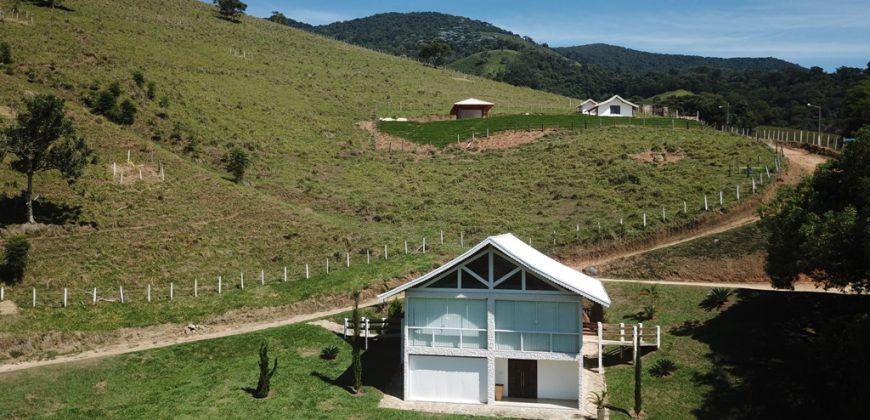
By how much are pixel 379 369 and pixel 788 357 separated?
1789 centimetres

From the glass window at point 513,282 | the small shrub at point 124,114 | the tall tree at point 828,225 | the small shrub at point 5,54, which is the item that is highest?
the small shrub at point 5,54

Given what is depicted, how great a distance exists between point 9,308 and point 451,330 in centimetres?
2214

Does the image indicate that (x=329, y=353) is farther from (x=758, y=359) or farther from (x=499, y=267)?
(x=758, y=359)

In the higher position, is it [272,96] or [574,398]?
[272,96]

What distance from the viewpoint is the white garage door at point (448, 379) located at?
2747 centimetres

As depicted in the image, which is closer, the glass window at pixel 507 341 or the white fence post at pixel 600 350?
the glass window at pixel 507 341

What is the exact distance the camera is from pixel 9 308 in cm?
3225

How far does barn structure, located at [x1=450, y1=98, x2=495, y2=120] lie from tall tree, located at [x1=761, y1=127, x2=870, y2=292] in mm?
62362

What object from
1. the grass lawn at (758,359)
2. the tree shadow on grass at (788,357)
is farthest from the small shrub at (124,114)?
the tree shadow on grass at (788,357)

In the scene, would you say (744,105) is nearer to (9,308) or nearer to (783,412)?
(783,412)

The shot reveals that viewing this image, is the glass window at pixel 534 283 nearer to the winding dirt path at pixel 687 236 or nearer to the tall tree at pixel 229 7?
the winding dirt path at pixel 687 236

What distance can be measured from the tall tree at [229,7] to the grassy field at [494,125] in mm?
58337

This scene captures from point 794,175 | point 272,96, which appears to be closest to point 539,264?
point 794,175

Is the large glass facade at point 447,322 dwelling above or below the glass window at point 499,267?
below
